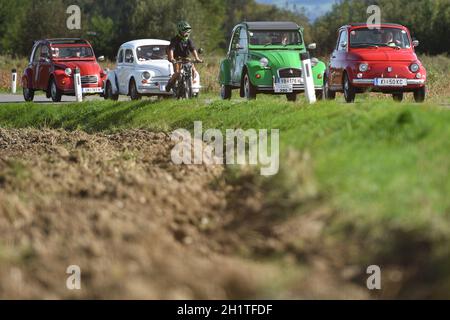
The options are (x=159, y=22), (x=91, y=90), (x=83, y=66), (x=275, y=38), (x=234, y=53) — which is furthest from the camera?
(x=159, y=22)

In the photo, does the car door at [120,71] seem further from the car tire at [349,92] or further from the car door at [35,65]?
the car tire at [349,92]

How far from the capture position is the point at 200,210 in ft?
28.8

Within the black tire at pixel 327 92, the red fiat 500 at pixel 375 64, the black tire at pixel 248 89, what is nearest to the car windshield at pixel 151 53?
the black tire at pixel 248 89

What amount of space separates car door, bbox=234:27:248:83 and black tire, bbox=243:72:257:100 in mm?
303

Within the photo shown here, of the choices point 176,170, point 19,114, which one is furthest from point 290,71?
point 176,170

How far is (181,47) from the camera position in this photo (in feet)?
68.0

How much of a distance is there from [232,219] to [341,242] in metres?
1.25

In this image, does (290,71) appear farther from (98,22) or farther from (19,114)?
(98,22)

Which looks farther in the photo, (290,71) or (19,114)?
(19,114)

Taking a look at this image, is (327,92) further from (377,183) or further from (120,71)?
(377,183)

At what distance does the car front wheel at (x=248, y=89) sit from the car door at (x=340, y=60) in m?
1.76

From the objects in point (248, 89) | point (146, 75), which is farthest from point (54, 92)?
point (248, 89)

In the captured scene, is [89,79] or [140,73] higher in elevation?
[140,73]

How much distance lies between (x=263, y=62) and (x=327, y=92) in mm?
1652
